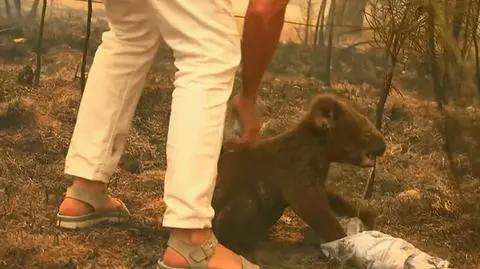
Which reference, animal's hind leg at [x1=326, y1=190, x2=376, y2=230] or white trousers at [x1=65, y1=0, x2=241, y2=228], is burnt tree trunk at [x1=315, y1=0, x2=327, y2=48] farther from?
white trousers at [x1=65, y1=0, x2=241, y2=228]

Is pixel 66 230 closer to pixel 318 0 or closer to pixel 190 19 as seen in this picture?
pixel 190 19

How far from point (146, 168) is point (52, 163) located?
0.24m

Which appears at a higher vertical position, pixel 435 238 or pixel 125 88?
pixel 125 88

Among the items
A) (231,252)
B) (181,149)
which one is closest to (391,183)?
(231,252)

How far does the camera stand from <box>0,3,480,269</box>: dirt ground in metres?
1.75

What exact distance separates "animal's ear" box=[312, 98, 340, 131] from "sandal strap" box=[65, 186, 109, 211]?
19.4 inches

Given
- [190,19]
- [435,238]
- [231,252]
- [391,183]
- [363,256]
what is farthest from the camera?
[391,183]

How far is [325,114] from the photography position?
169 centimetres

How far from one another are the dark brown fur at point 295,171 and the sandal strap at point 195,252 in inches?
5.9

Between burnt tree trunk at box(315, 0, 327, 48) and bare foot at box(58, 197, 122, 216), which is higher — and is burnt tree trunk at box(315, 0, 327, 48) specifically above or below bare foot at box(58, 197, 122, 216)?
above

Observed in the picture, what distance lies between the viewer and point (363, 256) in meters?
1.67

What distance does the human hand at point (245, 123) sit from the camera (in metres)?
1.69

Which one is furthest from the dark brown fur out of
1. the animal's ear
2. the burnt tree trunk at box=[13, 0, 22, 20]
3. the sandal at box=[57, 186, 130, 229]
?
the burnt tree trunk at box=[13, 0, 22, 20]

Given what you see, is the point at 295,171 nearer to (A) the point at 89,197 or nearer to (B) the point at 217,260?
(B) the point at 217,260
